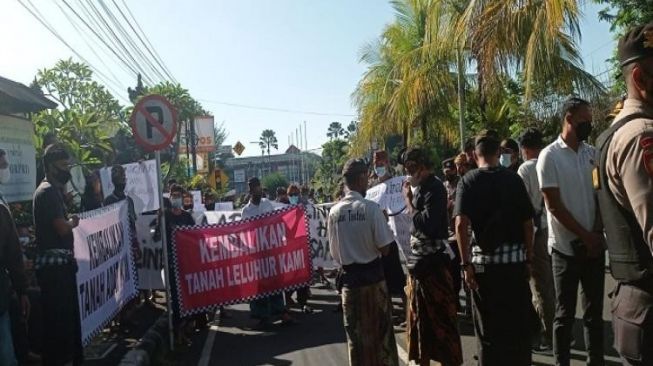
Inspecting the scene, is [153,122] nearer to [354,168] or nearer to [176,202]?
[176,202]

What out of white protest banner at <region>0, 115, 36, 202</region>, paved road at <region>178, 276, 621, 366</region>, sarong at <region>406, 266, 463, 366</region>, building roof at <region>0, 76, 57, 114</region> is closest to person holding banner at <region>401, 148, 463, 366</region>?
sarong at <region>406, 266, 463, 366</region>

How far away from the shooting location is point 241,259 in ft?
28.8

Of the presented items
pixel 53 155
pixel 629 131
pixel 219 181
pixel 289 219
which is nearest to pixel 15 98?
pixel 289 219

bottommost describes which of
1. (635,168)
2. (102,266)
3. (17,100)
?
(102,266)

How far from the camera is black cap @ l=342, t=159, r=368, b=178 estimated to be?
5262mm

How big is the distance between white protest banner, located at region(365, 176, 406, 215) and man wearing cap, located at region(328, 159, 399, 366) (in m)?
4.03

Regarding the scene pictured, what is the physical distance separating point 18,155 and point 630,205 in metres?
10.9

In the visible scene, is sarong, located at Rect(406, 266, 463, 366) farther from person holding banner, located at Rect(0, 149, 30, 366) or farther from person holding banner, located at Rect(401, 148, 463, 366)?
person holding banner, located at Rect(0, 149, 30, 366)

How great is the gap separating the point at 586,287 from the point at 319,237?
6794 mm

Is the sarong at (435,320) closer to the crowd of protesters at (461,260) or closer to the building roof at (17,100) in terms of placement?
the crowd of protesters at (461,260)

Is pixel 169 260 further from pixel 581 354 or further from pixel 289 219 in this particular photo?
pixel 581 354

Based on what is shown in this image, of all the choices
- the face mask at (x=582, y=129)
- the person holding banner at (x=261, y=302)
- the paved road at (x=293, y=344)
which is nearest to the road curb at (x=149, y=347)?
the paved road at (x=293, y=344)

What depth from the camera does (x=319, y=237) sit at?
11.4 meters

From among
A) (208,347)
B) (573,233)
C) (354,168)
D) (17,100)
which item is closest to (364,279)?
(354,168)
